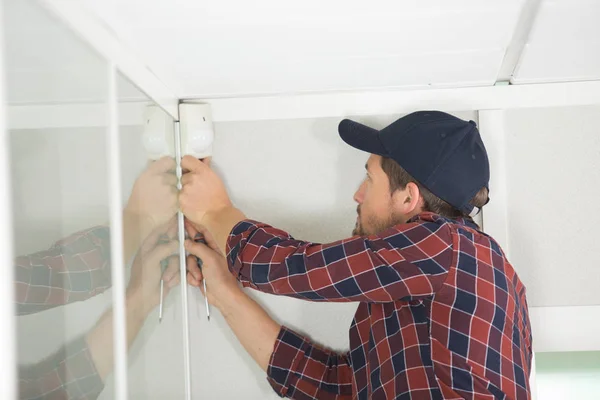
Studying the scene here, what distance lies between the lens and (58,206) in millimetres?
729

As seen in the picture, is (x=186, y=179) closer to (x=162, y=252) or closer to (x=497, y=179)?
(x=162, y=252)

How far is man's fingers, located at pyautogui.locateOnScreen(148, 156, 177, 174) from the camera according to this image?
118cm

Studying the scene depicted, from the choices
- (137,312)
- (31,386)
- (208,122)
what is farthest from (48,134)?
(208,122)

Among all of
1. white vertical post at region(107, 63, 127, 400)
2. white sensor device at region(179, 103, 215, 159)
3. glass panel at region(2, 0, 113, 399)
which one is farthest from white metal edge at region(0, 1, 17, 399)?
white sensor device at region(179, 103, 215, 159)

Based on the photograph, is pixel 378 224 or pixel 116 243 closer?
pixel 116 243

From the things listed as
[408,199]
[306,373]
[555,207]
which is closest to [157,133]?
[408,199]

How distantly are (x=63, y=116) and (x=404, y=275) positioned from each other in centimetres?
62

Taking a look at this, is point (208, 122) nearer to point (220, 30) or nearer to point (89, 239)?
point (220, 30)

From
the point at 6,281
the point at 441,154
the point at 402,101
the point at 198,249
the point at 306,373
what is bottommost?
the point at 306,373

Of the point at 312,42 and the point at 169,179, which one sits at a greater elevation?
the point at 312,42

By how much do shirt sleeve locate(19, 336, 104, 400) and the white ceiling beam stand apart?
A: 2.71 ft

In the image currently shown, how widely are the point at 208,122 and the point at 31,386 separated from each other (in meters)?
0.87

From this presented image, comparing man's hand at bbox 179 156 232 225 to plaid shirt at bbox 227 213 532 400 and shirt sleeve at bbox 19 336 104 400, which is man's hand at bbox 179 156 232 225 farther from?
shirt sleeve at bbox 19 336 104 400

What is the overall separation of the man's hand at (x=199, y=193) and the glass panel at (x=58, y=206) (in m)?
0.47
